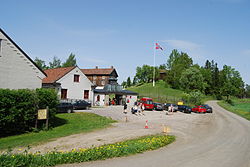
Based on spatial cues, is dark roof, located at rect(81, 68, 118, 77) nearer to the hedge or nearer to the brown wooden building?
the brown wooden building

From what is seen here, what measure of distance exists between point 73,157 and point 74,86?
28578mm

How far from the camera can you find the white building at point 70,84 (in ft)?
111

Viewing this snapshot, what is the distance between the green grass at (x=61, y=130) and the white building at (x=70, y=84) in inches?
435

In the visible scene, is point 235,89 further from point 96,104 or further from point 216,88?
point 96,104

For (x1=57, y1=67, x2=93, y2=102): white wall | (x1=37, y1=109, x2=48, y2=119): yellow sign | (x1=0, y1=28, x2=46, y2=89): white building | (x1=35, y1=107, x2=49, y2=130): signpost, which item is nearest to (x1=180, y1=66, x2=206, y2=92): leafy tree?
(x1=57, y1=67, x2=93, y2=102): white wall

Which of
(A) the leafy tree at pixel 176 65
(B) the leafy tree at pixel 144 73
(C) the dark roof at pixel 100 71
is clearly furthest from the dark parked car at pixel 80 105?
(B) the leafy tree at pixel 144 73

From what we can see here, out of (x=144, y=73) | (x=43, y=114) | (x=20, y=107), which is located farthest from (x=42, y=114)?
(x=144, y=73)

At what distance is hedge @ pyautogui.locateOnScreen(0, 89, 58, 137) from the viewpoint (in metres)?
15.9

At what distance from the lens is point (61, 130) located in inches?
722

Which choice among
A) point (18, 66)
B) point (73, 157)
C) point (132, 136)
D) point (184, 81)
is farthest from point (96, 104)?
point (184, 81)

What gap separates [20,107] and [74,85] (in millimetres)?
18850

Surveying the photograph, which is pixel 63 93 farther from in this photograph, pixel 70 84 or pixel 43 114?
pixel 43 114

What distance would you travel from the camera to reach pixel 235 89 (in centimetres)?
7125

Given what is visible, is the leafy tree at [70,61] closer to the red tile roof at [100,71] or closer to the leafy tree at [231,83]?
the red tile roof at [100,71]
